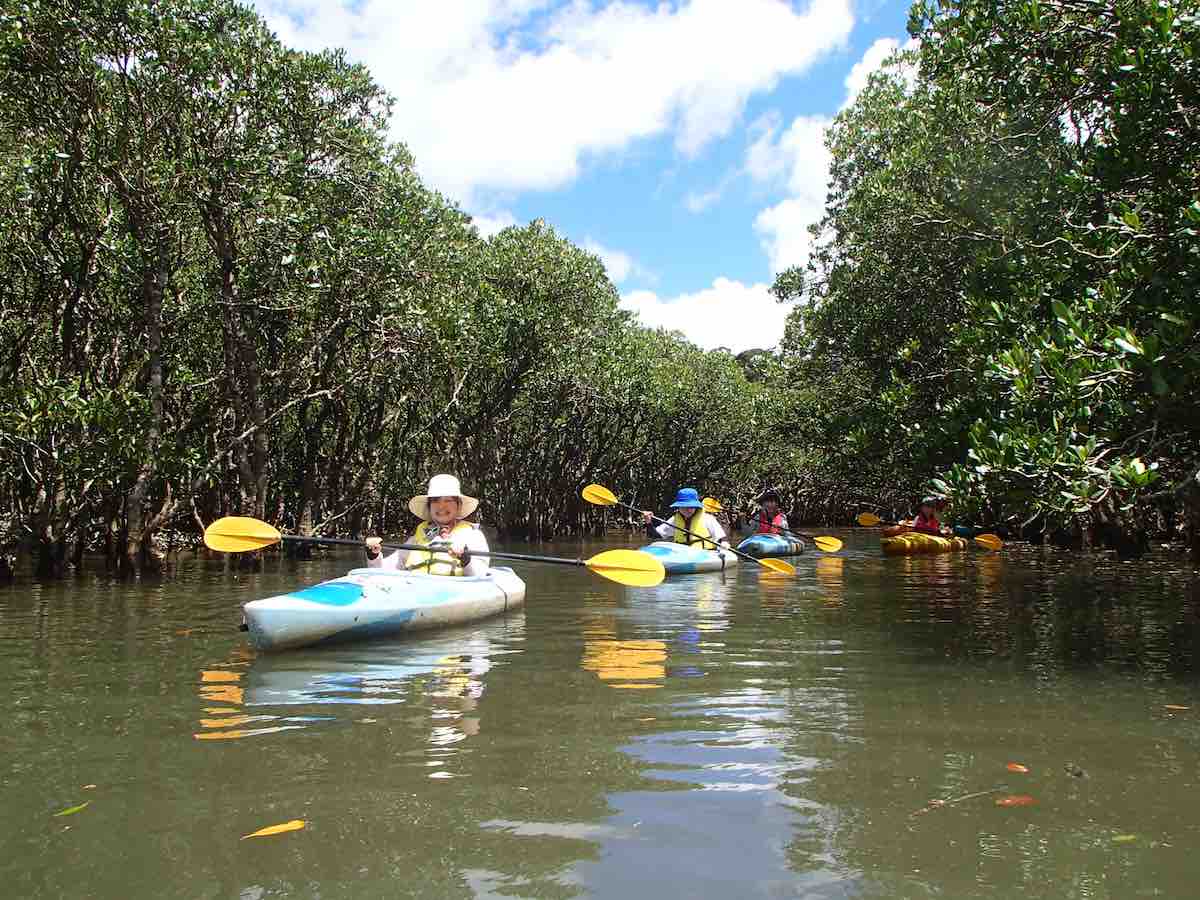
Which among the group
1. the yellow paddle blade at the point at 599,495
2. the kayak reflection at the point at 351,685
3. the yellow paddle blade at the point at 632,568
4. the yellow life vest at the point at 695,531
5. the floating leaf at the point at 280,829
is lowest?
the floating leaf at the point at 280,829

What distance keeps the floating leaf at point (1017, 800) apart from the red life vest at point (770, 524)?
14736mm

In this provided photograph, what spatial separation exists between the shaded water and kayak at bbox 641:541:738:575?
5116 mm

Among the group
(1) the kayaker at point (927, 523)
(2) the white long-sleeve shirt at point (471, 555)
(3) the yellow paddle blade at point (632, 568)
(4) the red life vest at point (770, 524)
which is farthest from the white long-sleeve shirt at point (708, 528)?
(1) the kayaker at point (927, 523)

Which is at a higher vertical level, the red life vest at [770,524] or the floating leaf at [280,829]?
the red life vest at [770,524]

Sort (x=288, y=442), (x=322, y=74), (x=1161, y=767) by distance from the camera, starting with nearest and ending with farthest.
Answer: (x=1161, y=767)
(x=322, y=74)
(x=288, y=442)

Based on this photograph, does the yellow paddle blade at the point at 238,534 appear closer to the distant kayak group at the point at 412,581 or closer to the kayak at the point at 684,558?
the distant kayak group at the point at 412,581

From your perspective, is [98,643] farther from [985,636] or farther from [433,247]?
[433,247]

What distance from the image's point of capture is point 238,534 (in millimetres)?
8148

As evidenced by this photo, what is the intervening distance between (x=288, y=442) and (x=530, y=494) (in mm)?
10127

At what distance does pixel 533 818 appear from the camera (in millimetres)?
3500

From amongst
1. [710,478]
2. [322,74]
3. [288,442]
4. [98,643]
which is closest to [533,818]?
[98,643]

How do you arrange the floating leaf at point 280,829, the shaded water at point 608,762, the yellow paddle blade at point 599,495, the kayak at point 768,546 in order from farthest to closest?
the kayak at point 768,546, the yellow paddle blade at point 599,495, the floating leaf at point 280,829, the shaded water at point 608,762

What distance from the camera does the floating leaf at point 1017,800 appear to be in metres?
3.61

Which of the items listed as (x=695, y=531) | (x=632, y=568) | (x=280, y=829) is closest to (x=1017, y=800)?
(x=280, y=829)
